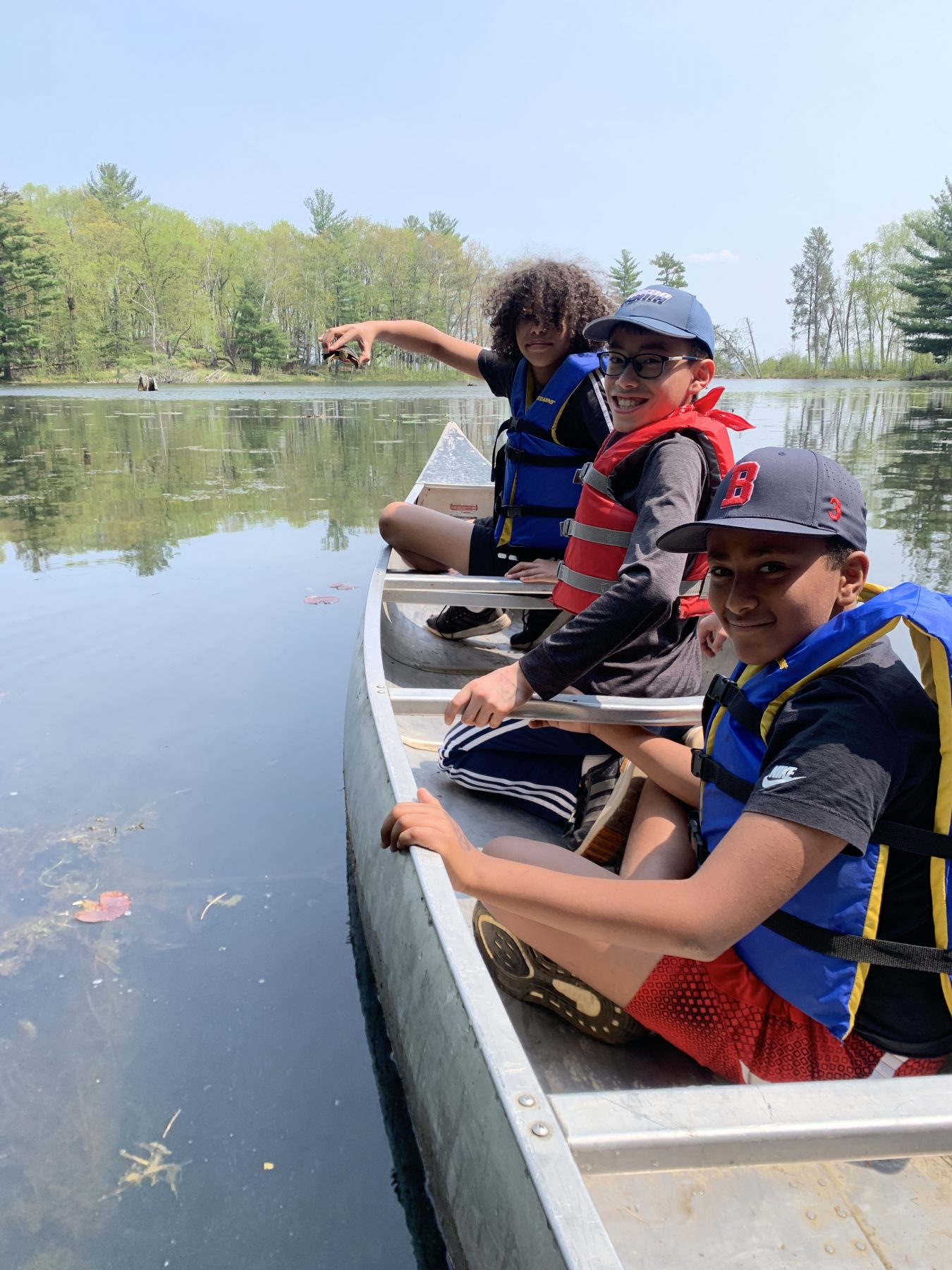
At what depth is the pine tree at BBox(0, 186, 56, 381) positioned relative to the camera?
39562 millimetres

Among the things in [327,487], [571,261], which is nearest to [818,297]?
[327,487]

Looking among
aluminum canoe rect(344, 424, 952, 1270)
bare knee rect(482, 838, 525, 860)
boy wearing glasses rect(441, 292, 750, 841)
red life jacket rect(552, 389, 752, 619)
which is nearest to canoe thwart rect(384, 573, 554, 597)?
boy wearing glasses rect(441, 292, 750, 841)

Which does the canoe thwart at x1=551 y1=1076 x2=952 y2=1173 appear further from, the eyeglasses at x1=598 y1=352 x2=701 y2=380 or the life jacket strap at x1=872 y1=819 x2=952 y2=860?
the eyeglasses at x1=598 y1=352 x2=701 y2=380

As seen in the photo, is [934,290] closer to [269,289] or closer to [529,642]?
[269,289]

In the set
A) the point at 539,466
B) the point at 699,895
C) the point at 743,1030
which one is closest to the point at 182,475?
the point at 539,466

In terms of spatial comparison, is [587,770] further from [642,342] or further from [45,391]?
[45,391]

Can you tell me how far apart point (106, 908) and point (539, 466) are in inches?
76.7

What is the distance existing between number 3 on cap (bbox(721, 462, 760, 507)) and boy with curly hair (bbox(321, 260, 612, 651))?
1.57 metres

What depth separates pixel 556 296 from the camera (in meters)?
2.66

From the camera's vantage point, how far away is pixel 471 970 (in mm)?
1130

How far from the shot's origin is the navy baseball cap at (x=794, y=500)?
3.57ft

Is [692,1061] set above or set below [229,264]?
below

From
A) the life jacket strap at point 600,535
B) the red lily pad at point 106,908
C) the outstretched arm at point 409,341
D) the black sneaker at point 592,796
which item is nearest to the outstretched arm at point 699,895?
the black sneaker at point 592,796

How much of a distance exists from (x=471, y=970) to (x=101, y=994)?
130 centimetres
